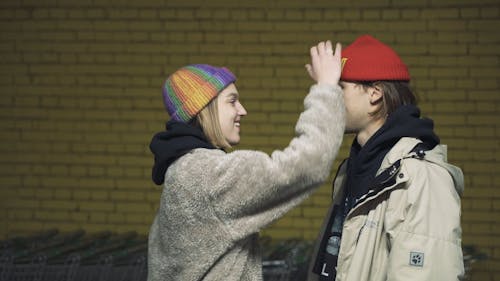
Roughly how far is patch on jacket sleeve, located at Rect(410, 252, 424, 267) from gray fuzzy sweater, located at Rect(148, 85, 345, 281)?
1.31ft

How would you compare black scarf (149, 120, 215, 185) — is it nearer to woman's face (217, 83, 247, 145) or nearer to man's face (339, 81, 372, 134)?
woman's face (217, 83, 247, 145)

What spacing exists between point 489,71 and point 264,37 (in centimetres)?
176


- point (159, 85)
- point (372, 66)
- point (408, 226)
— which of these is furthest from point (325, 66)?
point (159, 85)

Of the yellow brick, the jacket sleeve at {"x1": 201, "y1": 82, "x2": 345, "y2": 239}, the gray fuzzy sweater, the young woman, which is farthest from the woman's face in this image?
the yellow brick

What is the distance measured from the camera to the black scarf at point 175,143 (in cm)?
358

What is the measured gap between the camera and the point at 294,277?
6711 millimetres

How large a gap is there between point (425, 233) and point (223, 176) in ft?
2.33

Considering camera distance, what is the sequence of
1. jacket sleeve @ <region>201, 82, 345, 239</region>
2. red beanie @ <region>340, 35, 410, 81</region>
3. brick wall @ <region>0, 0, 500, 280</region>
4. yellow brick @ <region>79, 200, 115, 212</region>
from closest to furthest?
jacket sleeve @ <region>201, 82, 345, 239</region>
red beanie @ <region>340, 35, 410, 81</region>
brick wall @ <region>0, 0, 500, 280</region>
yellow brick @ <region>79, 200, 115, 212</region>

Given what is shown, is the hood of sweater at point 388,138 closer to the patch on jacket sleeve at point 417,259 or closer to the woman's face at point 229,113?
the patch on jacket sleeve at point 417,259

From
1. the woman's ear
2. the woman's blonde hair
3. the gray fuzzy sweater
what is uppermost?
the woman's ear

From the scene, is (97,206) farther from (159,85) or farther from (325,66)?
(325,66)

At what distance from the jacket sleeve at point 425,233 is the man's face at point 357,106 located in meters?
0.38

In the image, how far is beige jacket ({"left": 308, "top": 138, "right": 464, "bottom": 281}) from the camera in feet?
11.5

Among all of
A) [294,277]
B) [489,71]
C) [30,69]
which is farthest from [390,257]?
[30,69]
